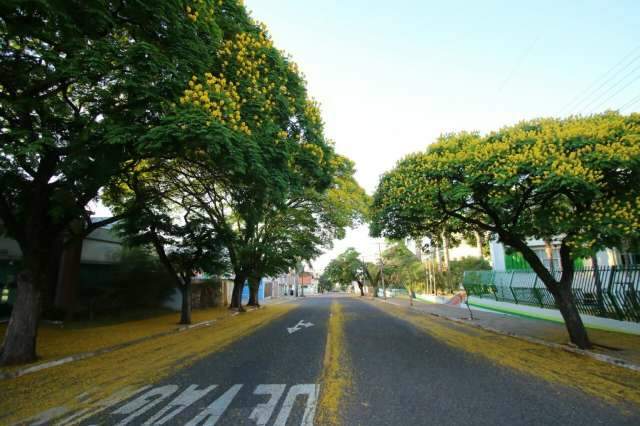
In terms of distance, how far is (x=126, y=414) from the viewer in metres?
5.09

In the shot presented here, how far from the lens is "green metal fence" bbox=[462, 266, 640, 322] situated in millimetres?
12602

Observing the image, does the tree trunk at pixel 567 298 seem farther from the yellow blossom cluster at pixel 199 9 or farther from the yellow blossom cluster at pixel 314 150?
the yellow blossom cluster at pixel 199 9

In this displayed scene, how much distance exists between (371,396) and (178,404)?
9.12 ft

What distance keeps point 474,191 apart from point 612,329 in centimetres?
816

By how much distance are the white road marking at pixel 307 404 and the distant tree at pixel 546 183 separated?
20.1 feet

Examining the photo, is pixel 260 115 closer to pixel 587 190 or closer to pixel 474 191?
pixel 474 191

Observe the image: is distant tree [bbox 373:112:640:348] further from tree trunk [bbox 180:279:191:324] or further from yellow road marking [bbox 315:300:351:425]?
tree trunk [bbox 180:279:191:324]

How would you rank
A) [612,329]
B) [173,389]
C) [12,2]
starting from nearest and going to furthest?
[12,2]
[173,389]
[612,329]

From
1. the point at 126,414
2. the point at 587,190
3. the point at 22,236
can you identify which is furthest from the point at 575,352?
the point at 22,236

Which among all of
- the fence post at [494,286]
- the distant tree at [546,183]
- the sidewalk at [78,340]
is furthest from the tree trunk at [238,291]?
the distant tree at [546,183]

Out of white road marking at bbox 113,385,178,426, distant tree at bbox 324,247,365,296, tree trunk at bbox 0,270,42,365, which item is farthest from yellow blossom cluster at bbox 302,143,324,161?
distant tree at bbox 324,247,365,296

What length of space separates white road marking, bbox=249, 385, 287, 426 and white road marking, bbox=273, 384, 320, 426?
14cm

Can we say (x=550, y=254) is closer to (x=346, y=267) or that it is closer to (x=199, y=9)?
(x=199, y=9)

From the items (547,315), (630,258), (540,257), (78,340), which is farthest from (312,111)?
(540,257)
